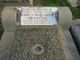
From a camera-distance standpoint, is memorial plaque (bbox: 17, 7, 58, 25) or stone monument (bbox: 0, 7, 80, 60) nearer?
stone monument (bbox: 0, 7, 80, 60)

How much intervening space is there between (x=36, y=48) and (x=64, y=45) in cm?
58

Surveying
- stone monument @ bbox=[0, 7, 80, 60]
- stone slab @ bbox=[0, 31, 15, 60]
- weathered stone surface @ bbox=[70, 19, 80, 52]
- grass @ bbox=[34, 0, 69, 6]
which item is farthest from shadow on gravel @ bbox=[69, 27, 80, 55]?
grass @ bbox=[34, 0, 69, 6]

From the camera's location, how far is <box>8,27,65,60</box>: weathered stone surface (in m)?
3.63

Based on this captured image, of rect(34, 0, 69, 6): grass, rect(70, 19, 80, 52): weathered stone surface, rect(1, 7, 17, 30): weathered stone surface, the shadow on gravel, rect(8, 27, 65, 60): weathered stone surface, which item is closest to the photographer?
rect(8, 27, 65, 60): weathered stone surface

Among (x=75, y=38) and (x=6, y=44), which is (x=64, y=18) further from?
(x=6, y=44)

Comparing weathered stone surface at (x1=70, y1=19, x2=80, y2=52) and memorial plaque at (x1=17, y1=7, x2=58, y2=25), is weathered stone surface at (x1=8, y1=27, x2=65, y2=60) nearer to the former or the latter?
memorial plaque at (x1=17, y1=7, x2=58, y2=25)

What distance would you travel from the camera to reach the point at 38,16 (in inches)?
181

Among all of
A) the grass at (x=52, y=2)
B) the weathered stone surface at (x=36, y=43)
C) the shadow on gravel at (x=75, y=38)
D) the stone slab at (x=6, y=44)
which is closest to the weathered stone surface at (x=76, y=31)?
the shadow on gravel at (x=75, y=38)

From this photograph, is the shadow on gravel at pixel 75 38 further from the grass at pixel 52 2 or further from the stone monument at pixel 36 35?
the grass at pixel 52 2

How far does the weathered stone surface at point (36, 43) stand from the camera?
3.63 meters

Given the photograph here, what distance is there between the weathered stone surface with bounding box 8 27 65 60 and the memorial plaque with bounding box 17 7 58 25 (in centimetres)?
19

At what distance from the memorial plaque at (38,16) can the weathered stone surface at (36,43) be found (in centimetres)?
19

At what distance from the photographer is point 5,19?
4.47m

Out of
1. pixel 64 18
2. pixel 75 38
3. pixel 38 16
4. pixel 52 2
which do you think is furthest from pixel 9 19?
pixel 52 2
